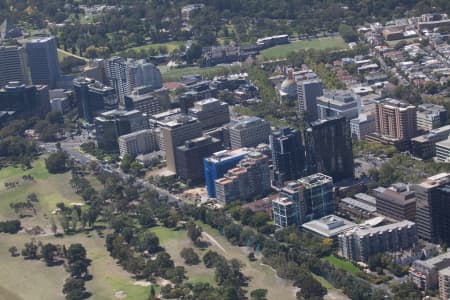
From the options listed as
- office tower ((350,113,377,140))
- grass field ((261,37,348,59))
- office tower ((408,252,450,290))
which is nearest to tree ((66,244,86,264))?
office tower ((408,252,450,290))

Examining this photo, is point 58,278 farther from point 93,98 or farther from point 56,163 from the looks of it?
point 93,98

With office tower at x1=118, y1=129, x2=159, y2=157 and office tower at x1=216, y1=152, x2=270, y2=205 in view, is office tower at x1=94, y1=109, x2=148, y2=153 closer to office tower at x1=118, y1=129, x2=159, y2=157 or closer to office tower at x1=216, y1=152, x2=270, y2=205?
office tower at x1=118, y1=129, x2=159, y2=157

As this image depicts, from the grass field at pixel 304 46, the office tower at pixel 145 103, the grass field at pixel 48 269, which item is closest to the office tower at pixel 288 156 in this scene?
the grass field at pixel 48 269

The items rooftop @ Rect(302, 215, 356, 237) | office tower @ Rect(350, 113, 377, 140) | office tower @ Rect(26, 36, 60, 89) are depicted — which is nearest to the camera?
rooftop @ Rect(302, 215, 356, 237)

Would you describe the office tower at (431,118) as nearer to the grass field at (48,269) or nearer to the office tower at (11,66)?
the grass field at (48,269)

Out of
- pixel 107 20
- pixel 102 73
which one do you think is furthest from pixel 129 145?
pixel 107 20

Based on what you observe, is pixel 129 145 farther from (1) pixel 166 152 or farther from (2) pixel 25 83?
(2) pixel 25 83
